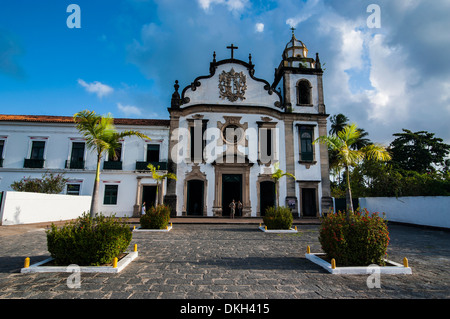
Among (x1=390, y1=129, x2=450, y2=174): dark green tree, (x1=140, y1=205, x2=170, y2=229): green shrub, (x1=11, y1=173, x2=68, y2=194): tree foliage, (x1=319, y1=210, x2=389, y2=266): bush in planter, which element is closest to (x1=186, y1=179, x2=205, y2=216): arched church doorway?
(x1=140, y1=205, x2=170, y2=229): green shrub

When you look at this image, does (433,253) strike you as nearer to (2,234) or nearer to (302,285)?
(302,285)

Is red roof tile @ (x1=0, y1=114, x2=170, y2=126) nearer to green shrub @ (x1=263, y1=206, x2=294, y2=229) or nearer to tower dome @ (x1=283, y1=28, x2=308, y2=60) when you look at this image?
green shrub @ (x1=263, y1=206, x2=294, y2=229)

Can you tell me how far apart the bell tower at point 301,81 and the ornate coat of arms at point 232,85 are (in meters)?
3.95

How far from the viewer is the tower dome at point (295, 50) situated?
2308 cm

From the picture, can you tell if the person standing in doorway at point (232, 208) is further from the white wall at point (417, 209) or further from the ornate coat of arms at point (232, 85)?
the white wall at point (417, 209)

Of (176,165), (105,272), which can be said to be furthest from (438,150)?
(105,272)

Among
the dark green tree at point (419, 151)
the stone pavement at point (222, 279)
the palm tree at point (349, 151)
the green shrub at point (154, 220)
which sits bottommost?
the stone pavement at point (222, 279)

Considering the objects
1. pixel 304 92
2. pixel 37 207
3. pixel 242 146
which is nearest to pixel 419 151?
pixel 304 92

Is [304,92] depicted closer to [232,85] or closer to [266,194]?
[232,85]

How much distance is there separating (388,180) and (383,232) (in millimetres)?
14841

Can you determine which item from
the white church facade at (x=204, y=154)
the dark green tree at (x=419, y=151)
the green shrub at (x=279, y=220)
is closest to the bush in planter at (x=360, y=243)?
the green shrub at (x=279, y=220)

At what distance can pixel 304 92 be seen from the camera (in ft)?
73.9

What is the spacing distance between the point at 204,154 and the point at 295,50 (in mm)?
13712

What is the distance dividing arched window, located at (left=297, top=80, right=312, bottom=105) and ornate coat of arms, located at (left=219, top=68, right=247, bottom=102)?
527cm
